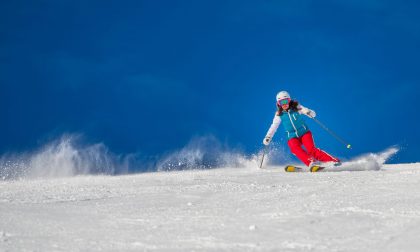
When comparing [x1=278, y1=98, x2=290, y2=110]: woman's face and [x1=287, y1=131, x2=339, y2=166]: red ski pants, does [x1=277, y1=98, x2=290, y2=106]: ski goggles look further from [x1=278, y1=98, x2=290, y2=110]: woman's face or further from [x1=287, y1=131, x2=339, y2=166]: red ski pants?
[x1=287, y1=131, x2=339, y2=166]: red ski pants

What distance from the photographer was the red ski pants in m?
10.8

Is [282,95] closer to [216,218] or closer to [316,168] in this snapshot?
[316,168]

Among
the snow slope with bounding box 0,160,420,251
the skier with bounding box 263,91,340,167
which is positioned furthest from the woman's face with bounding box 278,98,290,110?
the snow slope with bounding box 0,160,420,251

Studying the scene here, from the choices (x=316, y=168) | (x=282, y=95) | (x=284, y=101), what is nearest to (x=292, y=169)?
(x=316, y=168)

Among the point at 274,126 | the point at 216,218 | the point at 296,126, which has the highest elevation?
the point at 274,126

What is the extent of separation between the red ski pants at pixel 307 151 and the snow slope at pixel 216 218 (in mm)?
4331

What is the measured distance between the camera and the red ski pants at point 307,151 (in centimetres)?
1080

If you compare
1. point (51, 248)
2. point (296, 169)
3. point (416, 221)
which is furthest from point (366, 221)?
point (296, 169)

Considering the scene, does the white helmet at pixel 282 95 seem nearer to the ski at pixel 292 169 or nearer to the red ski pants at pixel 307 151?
the red ski pants at pixel 307 151

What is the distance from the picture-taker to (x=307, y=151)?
11.0 metres

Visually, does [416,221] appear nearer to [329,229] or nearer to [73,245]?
[329,229]

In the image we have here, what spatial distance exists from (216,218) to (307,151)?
7.03 metres

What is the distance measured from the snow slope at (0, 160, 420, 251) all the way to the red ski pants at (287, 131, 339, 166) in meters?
4.33

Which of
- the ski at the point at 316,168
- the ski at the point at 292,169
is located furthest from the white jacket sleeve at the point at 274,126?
the ski at the point at 316,168
